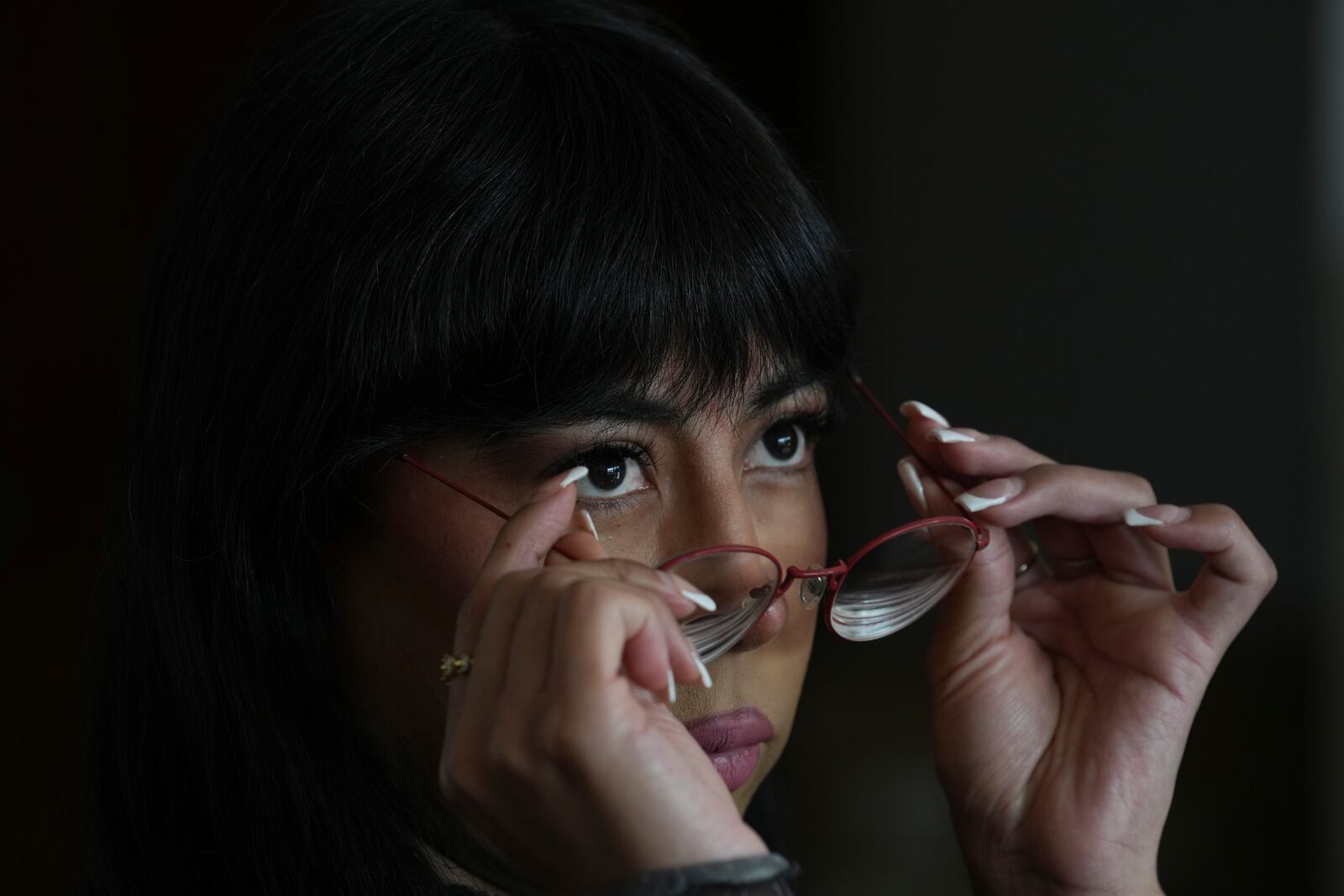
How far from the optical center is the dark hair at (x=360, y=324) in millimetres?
1038

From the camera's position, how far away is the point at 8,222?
2209 mm

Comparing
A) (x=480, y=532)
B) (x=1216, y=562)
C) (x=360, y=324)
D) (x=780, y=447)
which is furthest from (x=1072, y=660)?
(x=360, y=324)

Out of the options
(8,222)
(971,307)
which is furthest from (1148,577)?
(8,222)

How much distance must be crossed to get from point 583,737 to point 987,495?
0.58 m

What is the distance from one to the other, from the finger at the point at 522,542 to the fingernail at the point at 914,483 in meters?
0.46

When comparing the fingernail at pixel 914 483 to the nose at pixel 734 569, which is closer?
the nose at pixel 734 569

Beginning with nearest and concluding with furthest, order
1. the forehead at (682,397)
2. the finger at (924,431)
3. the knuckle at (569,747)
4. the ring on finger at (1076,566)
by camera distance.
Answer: the knuckle at (569,747)
the forehead at (682,397)
the finger at (924,431)
the ring on finger at (1076,566)

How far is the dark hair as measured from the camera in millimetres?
1038

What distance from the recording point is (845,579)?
3.81 feet

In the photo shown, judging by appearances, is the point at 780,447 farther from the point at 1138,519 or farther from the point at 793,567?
the point at 1138,519

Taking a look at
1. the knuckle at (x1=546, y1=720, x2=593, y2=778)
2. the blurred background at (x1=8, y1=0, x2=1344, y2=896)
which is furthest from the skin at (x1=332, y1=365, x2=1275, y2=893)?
the blurred background at (x1=8, y1=0, x2=1344, y2=896)

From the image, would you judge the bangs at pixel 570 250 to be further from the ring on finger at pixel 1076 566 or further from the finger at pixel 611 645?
the ring on finger at pixel 1076 566

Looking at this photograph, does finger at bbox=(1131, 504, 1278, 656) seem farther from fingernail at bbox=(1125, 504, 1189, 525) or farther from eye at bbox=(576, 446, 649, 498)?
eye at bbox=(576, 446, 649, 498)

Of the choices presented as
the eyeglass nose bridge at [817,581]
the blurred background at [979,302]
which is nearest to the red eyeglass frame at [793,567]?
the eyeglass nose bridge at [817,581]
